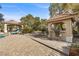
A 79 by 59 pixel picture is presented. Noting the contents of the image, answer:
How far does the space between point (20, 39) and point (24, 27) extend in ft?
0.82

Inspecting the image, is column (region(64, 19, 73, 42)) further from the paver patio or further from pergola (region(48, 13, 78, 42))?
the paver patio

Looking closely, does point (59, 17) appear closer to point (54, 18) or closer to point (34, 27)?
point (54, 18)

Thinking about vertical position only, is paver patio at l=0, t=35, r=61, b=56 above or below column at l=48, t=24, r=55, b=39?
below

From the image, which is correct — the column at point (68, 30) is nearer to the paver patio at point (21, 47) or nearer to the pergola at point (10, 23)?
the paver patio at point (21, 47)

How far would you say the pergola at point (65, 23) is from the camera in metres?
3.55

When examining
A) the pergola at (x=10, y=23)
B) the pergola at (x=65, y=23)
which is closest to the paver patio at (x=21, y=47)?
the pergola at (x=10, y=23)

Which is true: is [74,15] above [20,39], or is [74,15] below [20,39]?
above

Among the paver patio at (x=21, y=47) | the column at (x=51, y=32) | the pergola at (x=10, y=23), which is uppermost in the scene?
the pergola at (x=10, y=23)

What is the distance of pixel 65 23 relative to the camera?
358 cm

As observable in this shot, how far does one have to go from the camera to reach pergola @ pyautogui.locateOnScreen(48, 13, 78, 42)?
355 cm

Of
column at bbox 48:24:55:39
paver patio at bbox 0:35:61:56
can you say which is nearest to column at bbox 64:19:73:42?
column at bbox 48:24:55:39

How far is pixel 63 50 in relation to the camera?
3.52 meters

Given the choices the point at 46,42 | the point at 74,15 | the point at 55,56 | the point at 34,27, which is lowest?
the point at 55,56

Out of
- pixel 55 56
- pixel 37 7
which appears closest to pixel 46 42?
pixel 55 56
